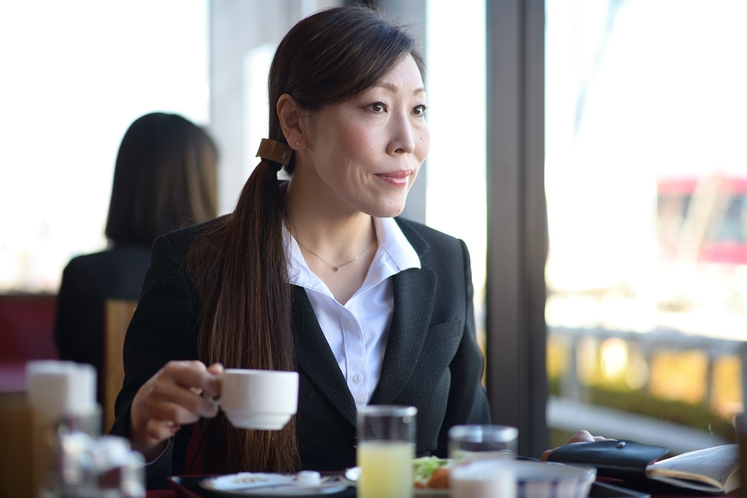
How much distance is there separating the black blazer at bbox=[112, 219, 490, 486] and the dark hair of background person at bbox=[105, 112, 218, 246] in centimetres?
96

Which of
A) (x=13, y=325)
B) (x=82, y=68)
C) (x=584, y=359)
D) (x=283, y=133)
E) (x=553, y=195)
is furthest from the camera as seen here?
(x=82, y=68)

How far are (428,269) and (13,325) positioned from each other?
9.57ft

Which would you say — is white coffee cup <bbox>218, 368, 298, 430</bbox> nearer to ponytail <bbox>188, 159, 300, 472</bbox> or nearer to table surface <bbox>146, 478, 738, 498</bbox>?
table surface <bbox>146, 478, 738, 498</bbox>

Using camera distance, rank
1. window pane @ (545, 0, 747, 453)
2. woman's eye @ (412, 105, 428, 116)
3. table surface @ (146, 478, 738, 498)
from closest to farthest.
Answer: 1. table surface @ (146, 478, 738, 498)
2. woman's eye @ (412, 105, 428, 116)
3. window pane @ (545, 0, 747, 453)

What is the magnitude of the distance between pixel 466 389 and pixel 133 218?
1.31m

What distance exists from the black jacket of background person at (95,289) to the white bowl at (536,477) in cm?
183

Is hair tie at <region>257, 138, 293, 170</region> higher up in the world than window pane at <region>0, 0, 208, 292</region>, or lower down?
lower down

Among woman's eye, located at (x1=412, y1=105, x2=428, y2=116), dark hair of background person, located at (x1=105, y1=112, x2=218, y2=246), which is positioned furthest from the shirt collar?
dark hair of background person, located at (x1=105, y1=112, x2=218, y2=246)

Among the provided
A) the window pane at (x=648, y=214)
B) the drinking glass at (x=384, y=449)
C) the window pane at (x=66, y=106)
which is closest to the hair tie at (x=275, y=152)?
the drinking glass at (x=384, y=449)

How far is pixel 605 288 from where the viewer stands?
2.79 metres

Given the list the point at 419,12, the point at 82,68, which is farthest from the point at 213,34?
the point at 419,12

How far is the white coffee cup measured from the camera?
3.21 feet

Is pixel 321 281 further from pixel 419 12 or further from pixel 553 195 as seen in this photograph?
pixel 419 12

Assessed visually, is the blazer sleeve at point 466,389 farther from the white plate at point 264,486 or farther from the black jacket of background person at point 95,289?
the black jacket of background person at point 95,289
